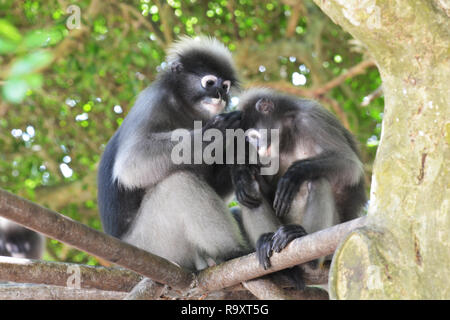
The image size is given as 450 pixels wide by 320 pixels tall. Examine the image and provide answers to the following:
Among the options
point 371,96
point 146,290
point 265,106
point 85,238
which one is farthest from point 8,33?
point 371,96

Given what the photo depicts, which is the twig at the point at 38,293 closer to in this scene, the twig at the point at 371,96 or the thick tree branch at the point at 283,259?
the thick tree branch at the point at 283,259

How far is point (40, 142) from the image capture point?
30.8 ft

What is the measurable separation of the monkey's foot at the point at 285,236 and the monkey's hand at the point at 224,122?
1319mm

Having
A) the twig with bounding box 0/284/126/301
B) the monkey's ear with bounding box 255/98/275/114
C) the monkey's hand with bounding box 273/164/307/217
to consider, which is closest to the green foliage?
the monkey's ear with bounding box 255/98/275/114

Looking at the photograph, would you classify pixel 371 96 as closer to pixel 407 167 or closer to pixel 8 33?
pixel 407 167

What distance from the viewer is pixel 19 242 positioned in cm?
907

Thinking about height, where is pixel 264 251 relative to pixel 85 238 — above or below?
below

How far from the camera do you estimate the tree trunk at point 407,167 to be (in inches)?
99.1

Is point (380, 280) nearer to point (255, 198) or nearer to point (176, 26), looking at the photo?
point (255, 198)

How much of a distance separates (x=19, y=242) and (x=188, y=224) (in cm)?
516

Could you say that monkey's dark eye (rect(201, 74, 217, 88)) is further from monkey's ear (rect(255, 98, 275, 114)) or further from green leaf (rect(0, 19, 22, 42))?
green leaf (rect(0, 19, 22, 42))

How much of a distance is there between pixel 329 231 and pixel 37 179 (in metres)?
7.37

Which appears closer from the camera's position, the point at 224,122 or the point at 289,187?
the point at 289,187
